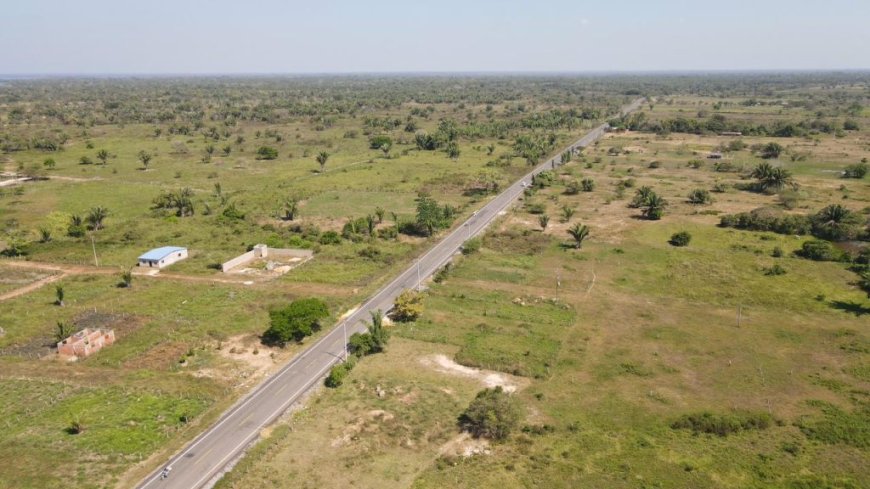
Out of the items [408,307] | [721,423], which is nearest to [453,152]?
[408,307]

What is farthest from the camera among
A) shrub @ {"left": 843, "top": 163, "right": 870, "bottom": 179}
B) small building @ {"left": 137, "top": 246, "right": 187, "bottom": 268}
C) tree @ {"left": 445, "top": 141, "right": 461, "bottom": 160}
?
tree @ {"left": 445, "top": 141, "right": 461, "bottom": 160}

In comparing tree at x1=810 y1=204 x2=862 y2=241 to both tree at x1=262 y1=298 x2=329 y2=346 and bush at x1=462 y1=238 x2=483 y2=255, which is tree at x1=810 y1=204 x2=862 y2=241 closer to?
bush at x1=462 y1=238 x2=483 y2=255

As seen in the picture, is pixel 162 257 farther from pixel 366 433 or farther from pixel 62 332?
pixel 366 433

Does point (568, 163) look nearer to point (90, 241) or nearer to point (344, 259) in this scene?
point (344, 259)

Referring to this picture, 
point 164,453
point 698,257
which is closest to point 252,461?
point 164,453

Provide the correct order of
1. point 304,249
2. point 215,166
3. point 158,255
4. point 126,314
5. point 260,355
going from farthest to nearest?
point 215,166, point 304,249, point 158,255, point 126,314, point 260,355

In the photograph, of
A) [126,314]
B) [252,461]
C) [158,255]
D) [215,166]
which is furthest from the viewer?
[215,166]

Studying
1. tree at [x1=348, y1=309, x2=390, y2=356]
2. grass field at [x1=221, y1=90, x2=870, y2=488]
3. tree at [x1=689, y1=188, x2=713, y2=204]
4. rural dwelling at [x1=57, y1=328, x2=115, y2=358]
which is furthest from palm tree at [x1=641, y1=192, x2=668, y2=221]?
rural dwelling at [x1=57, y1=328, x2=115, y2=358]
